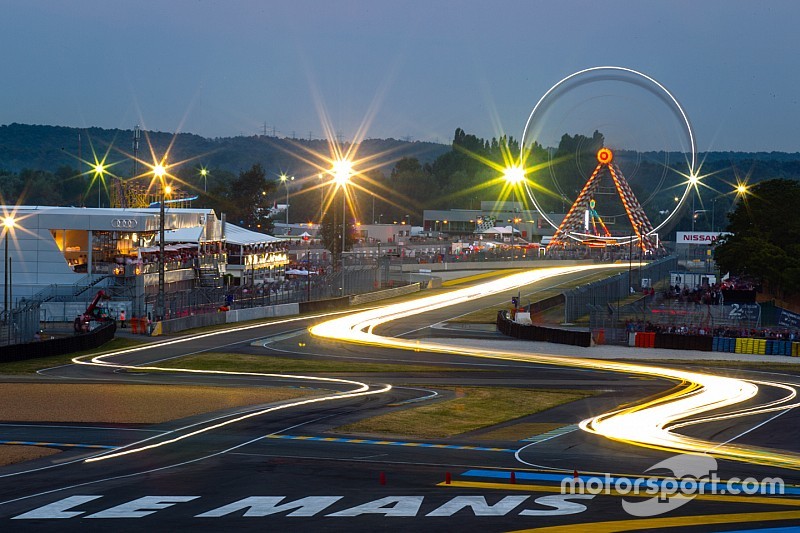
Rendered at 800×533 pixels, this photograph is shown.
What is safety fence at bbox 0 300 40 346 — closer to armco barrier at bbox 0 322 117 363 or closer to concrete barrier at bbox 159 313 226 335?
armco barrier at bbox 0 322 117 363

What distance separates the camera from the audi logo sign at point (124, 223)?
2869 inches

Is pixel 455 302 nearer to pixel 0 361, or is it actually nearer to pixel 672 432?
pixel 0 361

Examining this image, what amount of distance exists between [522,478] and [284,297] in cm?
5310

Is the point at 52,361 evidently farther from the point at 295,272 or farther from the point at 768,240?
the point at 768,240

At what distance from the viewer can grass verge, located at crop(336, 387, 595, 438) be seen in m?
29.2

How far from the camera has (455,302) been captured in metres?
84.3

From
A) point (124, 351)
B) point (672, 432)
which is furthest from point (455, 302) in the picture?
point (672, 432)

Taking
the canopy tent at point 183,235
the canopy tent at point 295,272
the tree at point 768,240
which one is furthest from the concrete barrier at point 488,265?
the canopy tent at point 183,235

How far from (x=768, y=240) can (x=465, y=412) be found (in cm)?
7056

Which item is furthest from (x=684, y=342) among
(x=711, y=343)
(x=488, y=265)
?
(x=488, y=265)

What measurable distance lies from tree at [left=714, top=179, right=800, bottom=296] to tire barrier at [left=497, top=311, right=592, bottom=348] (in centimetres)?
2466

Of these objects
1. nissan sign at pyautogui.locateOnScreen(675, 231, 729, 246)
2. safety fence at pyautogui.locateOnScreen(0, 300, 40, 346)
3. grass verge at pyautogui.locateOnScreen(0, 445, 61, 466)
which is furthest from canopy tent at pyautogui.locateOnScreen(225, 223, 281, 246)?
nissan sign at pyautogui.locateOnScreen(675, 231, 729, 246)

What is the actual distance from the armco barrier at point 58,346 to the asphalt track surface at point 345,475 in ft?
55.0

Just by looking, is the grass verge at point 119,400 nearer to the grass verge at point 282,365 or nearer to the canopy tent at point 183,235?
the grass verge at point 282,365
